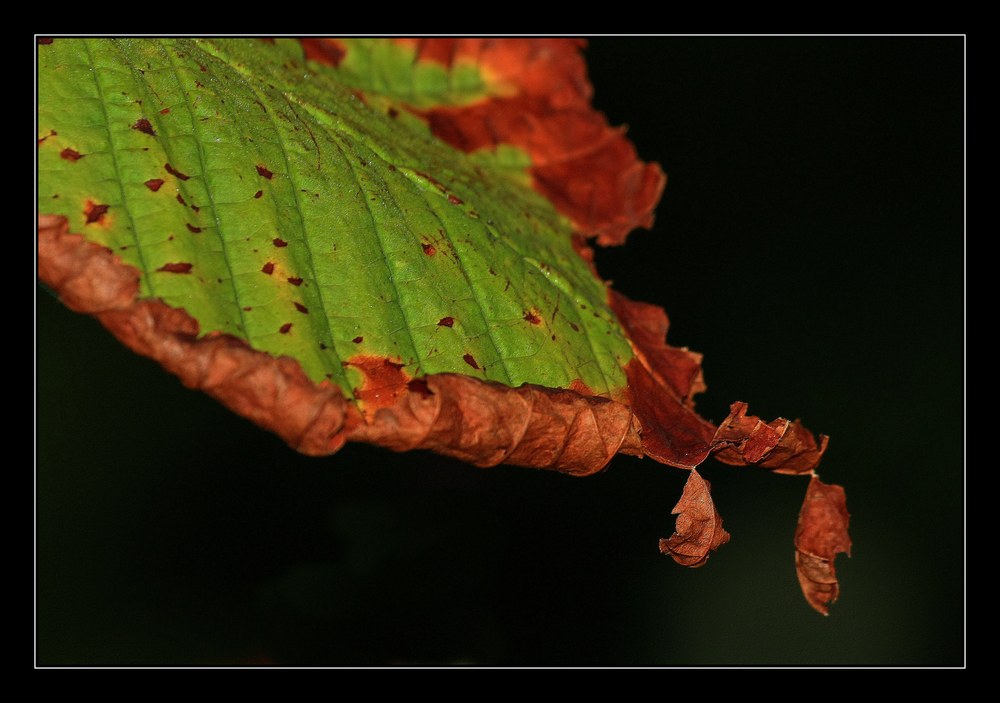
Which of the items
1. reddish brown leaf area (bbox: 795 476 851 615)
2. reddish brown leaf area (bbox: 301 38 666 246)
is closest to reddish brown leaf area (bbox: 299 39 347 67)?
reddish brown leaf area (bbox: 301 38 666 246)

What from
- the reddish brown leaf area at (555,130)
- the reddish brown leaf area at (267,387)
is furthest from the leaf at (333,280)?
the reddish brown leaf area at (555,130)

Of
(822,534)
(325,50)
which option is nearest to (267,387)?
(822,534)

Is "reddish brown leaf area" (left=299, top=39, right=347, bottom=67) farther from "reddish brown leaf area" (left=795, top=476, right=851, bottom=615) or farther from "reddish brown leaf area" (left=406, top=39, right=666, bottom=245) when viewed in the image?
"reddish brown leaf area" (left=795, top=476, right=851, bottom=615)

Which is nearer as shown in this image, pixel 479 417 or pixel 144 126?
pixel 479 417

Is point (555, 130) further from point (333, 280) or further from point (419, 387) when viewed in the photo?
point (419, 387)

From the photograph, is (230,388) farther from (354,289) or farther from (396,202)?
(396,202)

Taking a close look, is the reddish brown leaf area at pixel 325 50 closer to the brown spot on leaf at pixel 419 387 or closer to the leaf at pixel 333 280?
the leaf at pixel 333 280

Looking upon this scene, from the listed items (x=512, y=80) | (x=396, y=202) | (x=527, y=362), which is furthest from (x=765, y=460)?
(x=512, y=80)
